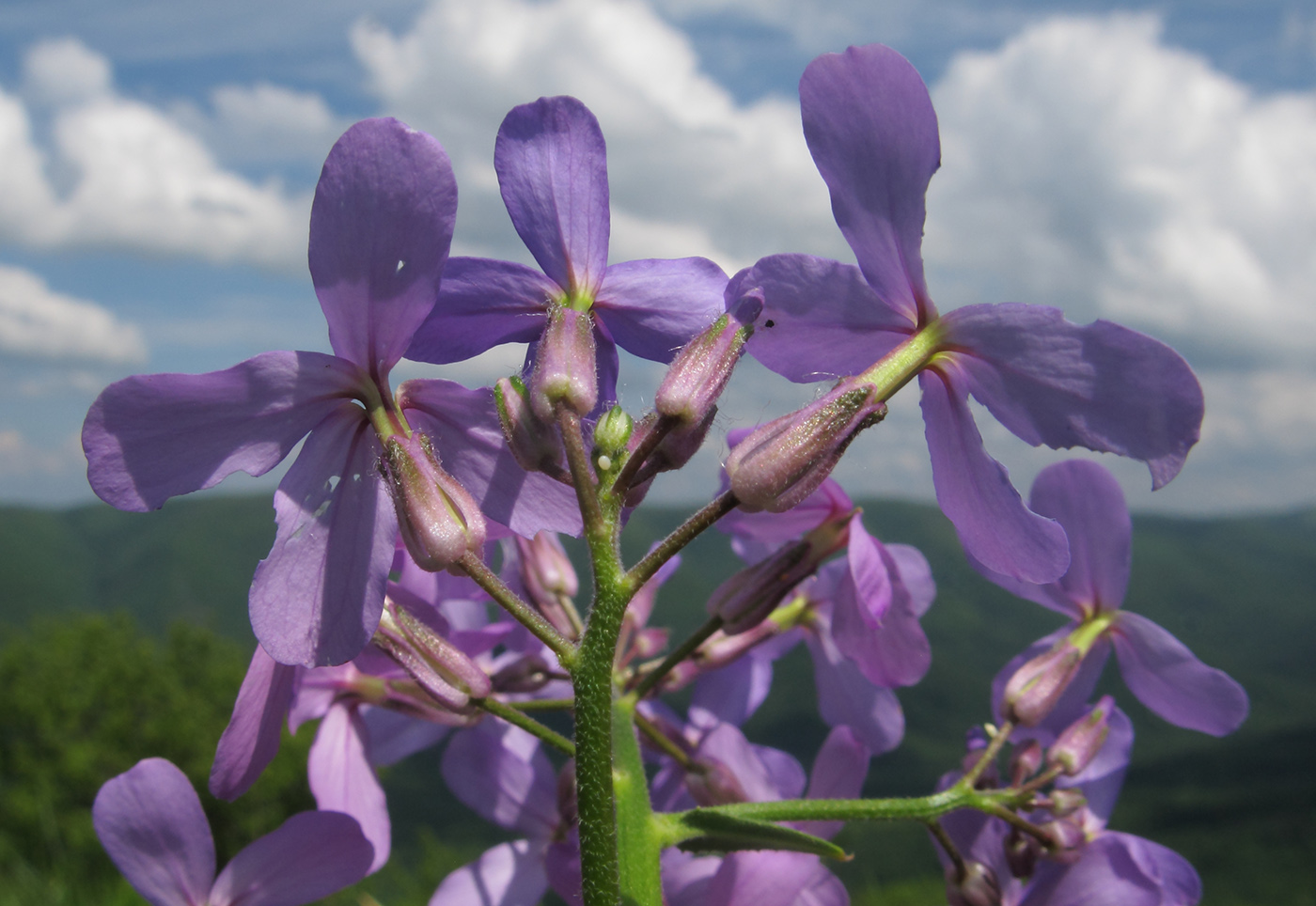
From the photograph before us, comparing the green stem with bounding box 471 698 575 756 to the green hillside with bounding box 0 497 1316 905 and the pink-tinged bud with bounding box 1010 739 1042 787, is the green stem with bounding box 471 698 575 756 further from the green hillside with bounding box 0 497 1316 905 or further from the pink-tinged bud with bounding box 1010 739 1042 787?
the green hillside with bounding box 0 497 1316 905

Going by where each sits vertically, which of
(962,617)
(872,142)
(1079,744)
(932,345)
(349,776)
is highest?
(872,142)

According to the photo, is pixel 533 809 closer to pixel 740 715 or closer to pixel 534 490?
pixel 740 715

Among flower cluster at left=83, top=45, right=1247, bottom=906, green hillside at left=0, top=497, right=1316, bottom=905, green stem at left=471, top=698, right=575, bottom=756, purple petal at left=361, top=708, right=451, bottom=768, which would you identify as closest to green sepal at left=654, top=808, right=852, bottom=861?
flower cluster at left=83, top=45, right=1247, bottom=906

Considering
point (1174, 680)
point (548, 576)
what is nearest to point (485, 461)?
point (548, 576)

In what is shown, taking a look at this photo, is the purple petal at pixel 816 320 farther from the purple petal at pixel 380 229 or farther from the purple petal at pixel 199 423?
the purple petal at pixel 199 423

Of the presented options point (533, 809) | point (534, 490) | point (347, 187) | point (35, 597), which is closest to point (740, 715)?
point (533, 809)

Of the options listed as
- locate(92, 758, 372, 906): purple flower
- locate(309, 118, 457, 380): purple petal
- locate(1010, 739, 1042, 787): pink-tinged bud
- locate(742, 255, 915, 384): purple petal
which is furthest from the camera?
locate(1010, 739, 1042, 787): pink-tinged bud

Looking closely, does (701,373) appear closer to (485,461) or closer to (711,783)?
(485,461)
